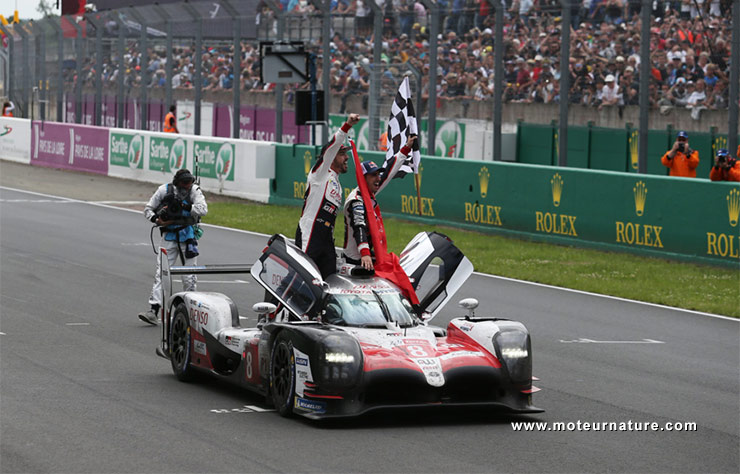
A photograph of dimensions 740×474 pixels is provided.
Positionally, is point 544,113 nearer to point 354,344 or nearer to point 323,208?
point 323,208

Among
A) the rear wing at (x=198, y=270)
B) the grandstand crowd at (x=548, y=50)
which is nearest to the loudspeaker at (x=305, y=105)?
the grandstand crowd at (x=548, y=50)

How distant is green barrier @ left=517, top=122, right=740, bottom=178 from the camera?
78.3 feet

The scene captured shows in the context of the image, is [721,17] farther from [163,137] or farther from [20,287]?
[163,137]

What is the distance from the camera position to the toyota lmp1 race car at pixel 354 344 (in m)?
8.78

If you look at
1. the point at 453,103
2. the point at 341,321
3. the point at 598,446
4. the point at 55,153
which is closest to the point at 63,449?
the point at 341,321

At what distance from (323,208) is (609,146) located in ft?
53.9

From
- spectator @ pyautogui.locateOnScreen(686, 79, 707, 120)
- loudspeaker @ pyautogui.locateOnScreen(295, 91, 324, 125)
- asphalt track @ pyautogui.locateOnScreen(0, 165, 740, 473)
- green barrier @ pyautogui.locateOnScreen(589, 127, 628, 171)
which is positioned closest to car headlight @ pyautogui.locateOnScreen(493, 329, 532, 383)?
asphalt track @ pyautogui.locateOnScreen(0, 165, 740, 473)

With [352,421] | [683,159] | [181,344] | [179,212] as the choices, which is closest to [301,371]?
[352,421]

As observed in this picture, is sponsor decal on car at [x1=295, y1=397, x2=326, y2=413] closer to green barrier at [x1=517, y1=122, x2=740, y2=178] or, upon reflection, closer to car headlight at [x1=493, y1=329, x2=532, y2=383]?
car headlight at [x1=493, y1=329, x2=532, y2=383]

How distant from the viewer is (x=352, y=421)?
29.6 ft

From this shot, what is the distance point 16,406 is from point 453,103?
1941cm

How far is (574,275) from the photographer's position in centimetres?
1825

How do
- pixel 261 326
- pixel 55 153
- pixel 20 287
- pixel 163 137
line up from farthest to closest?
pixel 55 153 < pixel 163 137 < pixel 20 287 < pixel 261 326

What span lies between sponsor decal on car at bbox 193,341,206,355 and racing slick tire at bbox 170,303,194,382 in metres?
0.10
